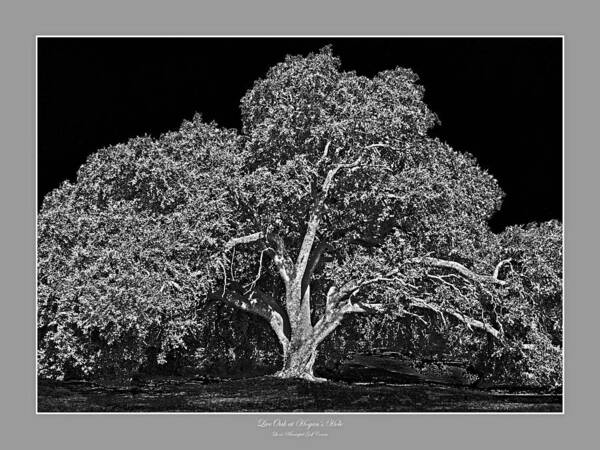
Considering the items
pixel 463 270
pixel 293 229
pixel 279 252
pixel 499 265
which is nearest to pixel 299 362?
pixel 279 252

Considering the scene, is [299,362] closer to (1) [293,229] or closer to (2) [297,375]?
(2) [297,375]

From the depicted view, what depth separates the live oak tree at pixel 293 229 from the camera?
1659 centimetres

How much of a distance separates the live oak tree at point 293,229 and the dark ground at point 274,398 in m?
0.72

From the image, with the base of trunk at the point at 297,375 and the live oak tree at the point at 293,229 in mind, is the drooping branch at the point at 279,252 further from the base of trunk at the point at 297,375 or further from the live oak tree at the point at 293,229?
the base of trunk at the point at 297,375

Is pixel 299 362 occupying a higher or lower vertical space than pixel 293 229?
lower

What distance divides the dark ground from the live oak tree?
2.35 ft

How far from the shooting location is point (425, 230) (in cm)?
1741

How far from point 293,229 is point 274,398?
3981mm

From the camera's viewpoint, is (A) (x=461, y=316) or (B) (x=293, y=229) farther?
(B) (x=293, y=229)

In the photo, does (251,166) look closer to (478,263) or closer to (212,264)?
(212,264)

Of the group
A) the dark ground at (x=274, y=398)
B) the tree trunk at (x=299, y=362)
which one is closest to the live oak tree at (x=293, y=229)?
the tree trunk at (x=299, y=362)

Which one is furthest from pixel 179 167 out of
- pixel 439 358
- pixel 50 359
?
pixel 439 358

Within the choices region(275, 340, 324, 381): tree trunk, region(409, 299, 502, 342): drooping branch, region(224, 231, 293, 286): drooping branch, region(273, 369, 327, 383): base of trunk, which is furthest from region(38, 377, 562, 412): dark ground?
region(224, 231, 293, 286): drooping branch

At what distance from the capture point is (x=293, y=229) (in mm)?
18297
